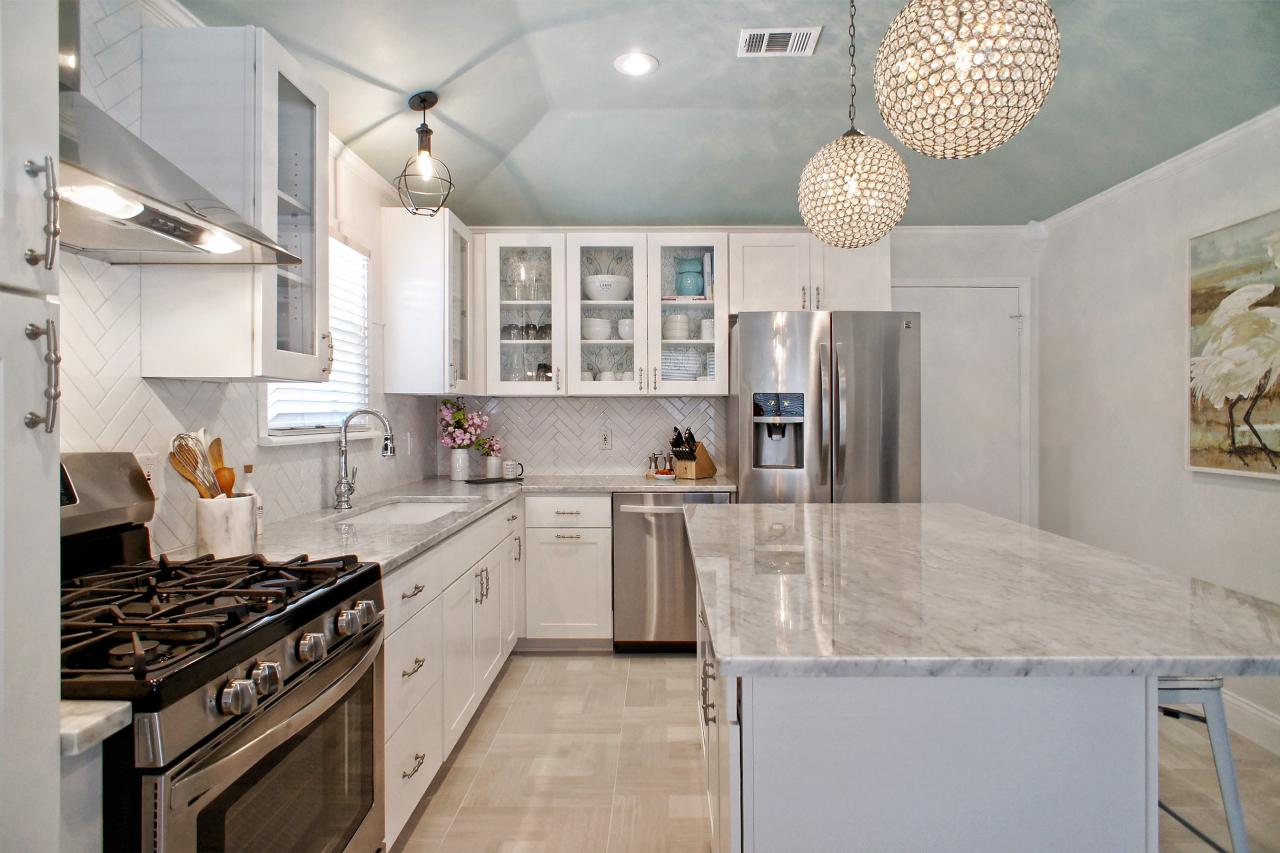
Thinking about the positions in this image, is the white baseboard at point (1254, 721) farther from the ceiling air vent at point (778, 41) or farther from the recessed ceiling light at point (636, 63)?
the recessed ceiling light at point (636, 63)

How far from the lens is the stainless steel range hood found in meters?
1.07

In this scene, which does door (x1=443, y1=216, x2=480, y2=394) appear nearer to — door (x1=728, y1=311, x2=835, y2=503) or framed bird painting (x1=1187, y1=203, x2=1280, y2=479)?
door (x1=728, y1=311, x2=835, y2=503)

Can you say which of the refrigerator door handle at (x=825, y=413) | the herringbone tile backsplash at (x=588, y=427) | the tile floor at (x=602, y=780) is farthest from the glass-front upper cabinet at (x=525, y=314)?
the tile floor at (x=602, y=780)

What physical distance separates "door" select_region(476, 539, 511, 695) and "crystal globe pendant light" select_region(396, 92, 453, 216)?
1.49 m

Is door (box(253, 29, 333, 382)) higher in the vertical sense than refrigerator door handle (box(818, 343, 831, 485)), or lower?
higher

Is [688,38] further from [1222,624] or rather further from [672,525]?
[1222,624]

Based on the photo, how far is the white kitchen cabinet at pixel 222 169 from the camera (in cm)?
173

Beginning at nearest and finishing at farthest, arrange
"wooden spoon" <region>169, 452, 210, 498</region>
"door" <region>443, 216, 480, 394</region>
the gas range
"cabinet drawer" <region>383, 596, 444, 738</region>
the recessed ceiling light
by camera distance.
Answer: the gas range, "wooden spoon" <region>169, 452, 210, 498</region>, "cabinet drawer" <region>383, 596, 444, 738</region>, the recessed ceiling light, "door" <region>443, 216, 480, 394</region>

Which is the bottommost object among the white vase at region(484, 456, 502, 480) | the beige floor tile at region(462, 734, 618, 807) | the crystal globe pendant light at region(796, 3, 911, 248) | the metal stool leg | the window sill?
the beige floor tile at region(462, 734, 618, 807)

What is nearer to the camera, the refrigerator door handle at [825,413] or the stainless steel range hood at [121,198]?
the stainless steel range hood at [121,198]

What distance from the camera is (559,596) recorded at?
3652 millimetres

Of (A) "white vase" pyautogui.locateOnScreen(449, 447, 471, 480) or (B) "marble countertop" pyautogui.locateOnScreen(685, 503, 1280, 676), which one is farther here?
(A) "white vase" pyautogui.locateOnScreen(449, 447, 471, 480)

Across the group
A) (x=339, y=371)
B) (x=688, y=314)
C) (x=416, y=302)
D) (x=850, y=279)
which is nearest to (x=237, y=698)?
(x=339, y=371)

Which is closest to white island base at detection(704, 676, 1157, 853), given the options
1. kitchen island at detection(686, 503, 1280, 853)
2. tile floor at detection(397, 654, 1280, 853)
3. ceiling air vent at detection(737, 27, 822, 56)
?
kitchen island at detection(686, 503, 1280, 853)
